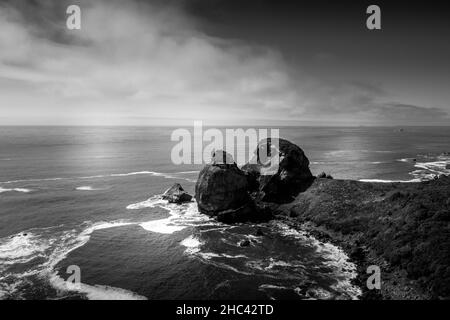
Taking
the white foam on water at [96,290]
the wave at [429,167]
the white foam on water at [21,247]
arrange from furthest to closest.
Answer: the wave at [429,167], the white foam on water at [21,247], the white foam on water at [96,290]

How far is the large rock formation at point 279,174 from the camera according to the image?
90.2 metres

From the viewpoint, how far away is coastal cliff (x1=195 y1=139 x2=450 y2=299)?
47.2 m

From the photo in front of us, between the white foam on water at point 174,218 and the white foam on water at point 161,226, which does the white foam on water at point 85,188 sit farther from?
the white foam on water at point 161,226

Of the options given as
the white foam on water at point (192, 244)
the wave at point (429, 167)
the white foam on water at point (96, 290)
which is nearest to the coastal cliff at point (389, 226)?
the white foam on water at point (192, 244)

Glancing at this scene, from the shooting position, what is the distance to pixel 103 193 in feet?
337

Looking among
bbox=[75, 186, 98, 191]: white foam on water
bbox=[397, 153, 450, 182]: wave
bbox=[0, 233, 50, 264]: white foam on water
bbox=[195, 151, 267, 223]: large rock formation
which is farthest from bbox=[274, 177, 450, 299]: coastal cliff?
bbox=[75, 186, 98, 191]: white foam on water

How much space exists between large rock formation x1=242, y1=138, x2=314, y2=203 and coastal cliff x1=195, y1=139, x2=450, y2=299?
11.9 inches

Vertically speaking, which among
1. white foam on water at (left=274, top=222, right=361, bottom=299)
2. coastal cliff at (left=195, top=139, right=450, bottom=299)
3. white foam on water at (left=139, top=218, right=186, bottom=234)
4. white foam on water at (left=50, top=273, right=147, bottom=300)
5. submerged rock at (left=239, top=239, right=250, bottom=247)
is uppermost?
coastal cliff at (left=195, top=139, right=450, bottom=299)

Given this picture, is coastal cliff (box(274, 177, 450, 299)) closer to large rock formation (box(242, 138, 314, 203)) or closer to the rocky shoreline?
the rocky shoreline

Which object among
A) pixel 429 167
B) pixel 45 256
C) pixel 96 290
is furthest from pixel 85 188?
pixel 429 167

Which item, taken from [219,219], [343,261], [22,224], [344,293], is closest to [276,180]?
[219,219]
